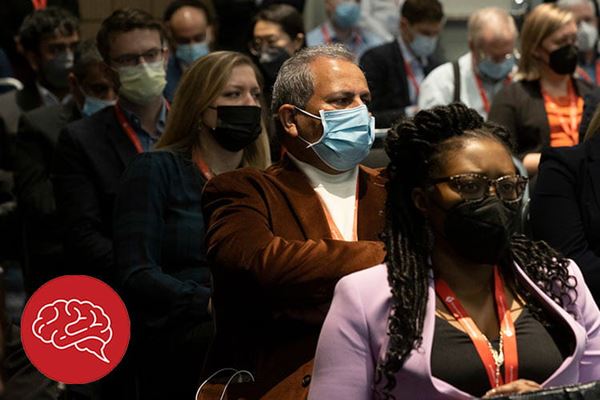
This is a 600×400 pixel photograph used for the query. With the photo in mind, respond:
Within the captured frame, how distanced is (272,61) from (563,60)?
1.59 m

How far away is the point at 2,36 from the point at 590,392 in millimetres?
5932

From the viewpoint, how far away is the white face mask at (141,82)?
568cm

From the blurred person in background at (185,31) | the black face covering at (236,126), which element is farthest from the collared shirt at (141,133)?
the blurred person in background at (185,31)

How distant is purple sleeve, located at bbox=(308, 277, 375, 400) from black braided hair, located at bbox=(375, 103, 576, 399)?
63 mm

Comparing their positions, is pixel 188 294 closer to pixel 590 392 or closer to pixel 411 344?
pixel 411 344

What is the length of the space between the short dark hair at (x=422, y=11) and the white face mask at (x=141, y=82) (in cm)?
315

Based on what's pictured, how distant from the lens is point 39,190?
20.6 feet

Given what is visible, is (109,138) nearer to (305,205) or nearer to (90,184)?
(90,184)

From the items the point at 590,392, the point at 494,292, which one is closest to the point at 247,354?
the point at 494,292

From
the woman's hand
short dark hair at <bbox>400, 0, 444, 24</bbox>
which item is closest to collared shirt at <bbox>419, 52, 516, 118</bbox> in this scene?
short dark hair at <bbox>400, 0, 444, 24</bbox>

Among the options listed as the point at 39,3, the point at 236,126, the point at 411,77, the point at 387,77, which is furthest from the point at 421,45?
the point at 236,126

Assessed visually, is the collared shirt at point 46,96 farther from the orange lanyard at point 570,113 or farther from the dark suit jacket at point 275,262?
the dark suit jacket at point 275,262

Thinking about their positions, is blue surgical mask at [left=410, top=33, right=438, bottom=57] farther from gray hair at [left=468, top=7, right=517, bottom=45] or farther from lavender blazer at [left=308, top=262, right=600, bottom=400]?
lavender blazer at [left=308, top=262, right=600, bottom=400]

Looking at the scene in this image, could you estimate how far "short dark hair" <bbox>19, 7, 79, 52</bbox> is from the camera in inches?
288
